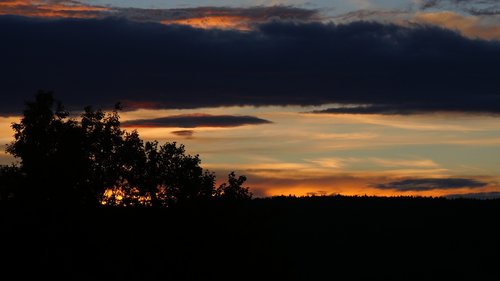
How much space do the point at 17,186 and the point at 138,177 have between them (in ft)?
28.8

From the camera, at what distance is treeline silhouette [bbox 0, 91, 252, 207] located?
4366cm

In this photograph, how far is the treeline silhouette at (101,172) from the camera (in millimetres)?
43656

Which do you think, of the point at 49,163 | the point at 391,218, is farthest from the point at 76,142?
the point at 391,218

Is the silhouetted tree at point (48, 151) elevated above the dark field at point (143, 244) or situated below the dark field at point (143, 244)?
above

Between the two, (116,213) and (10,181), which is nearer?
(116,213)

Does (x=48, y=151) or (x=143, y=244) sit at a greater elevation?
(x=48, y=151)

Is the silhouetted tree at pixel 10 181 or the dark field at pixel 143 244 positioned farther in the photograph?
the silhouetted tree at pixel 10 181

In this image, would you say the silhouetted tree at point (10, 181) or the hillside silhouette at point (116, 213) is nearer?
the hillside silhouette at point (116, 213)

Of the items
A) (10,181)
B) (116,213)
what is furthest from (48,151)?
(116,213)

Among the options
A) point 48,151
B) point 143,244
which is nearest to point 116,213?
point 143,244

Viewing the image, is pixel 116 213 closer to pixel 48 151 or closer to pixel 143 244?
pixel 143 244

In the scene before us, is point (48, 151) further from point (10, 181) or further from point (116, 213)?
point (116, 213)

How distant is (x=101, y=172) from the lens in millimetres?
45750

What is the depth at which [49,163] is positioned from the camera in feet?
153
